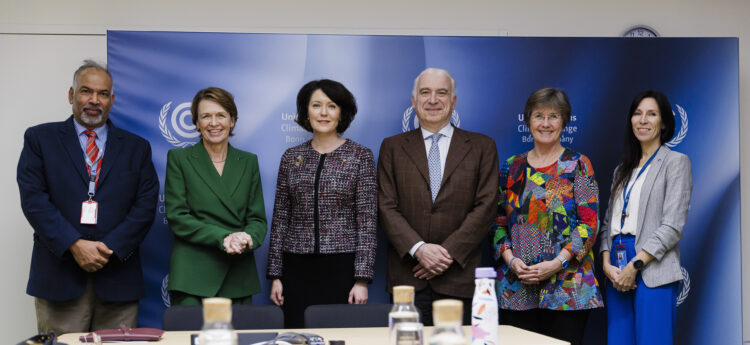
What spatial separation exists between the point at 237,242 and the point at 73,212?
878 millimetres

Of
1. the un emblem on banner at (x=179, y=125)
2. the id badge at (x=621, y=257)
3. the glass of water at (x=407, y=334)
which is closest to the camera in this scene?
the glass of water at (x=407, y=334)

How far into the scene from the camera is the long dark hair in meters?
3.87

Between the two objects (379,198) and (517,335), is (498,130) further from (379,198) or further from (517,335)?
(517,335)

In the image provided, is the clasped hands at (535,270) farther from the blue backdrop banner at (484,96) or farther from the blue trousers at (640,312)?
the blue backdrop banner at (484,96)

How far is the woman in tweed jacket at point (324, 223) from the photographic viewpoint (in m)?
3.69

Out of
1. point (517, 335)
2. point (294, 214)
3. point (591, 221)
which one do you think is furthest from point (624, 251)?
point (294, 214)

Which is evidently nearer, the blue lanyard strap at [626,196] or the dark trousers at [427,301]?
the dark trousers at [427,301]

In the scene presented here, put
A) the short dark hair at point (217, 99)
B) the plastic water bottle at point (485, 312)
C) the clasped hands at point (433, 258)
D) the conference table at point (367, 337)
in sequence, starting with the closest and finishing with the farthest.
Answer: the plastic water bottle at point (485, 312) → the conference table at point (367, 337) → the clasped hands at point (433, 258) → the short dark hair at point (217, 99)

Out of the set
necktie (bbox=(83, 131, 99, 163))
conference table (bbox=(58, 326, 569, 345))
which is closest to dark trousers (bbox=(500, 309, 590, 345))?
conference table (bbox=(58, 326, 569, 345))

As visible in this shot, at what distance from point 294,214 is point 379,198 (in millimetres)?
475

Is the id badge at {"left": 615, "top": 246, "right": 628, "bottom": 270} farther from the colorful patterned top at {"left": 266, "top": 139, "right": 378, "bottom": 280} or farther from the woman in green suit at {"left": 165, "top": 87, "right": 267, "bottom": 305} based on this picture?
the woman in green suit at {"left": 165, "top": 87, "right": 267, "bottom": 305}

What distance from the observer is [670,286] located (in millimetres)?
3678

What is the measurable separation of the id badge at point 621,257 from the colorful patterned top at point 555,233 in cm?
14

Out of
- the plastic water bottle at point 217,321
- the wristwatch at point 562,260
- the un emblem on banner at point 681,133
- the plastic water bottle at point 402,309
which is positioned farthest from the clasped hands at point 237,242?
the un emblem on banner at point 681,133
